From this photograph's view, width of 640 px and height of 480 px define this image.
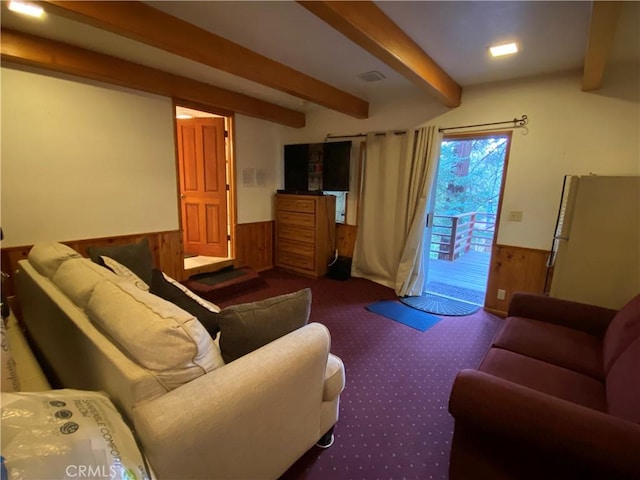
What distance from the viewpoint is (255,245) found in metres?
4.66

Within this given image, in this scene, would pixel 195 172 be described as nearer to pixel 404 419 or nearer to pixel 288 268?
pixel 288 268

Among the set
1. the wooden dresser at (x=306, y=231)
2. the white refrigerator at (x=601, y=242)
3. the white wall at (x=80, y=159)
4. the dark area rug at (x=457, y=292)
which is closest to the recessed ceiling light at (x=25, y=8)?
the white wall at (x=80, y=159)

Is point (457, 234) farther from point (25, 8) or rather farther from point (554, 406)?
point (25, 8)

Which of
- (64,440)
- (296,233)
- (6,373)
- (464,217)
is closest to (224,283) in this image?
(296,233)

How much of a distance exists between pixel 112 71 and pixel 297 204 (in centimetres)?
253

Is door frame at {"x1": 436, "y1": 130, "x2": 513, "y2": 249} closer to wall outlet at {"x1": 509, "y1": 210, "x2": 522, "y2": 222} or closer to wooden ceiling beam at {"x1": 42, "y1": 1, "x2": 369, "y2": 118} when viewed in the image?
wall outlet at {"x1": 509, "y1": 210, "x2": 522, "y2": 222}

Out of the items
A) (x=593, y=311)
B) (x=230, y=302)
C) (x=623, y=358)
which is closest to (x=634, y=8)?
(x=593, y=311)

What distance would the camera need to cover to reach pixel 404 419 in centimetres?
183

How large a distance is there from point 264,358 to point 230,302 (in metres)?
2.50

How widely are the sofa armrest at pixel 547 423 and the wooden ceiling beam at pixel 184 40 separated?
263 cm

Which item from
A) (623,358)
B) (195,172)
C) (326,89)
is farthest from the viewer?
(195,172)

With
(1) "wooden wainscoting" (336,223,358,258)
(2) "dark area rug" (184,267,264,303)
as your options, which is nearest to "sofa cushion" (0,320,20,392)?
(2) "dark area rug" (184,267,264,303)

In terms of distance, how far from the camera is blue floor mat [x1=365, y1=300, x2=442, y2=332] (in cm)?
307

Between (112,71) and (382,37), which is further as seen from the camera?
(112,71)
